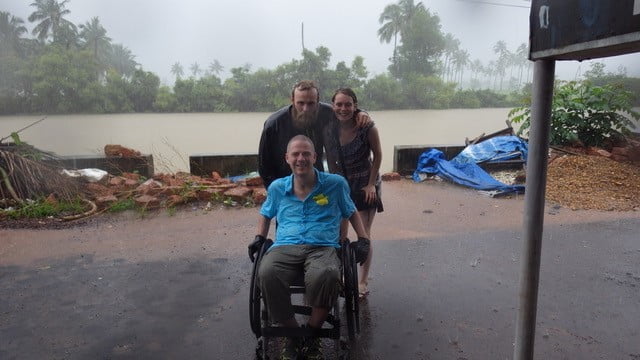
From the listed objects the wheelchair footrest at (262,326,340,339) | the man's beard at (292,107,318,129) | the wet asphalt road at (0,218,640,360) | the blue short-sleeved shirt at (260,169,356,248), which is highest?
the man's beard at (292,107,318,129)

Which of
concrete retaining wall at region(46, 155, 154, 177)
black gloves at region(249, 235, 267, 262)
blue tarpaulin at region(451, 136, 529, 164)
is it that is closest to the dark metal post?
black gloves at region(249, 235, 267, 262)

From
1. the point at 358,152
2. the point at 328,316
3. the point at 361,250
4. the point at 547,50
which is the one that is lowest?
the point at 328,316

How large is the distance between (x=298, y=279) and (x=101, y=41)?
26.6 meters

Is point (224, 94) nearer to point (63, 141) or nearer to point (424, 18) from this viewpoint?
point (63, 141)

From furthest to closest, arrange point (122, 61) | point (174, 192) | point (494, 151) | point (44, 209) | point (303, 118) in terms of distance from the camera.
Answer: point (122, 61)
point (494, 151)
point (174, 192)
point (44, 209)
point (303, 118)

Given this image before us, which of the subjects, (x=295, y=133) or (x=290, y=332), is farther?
(x=295, y=133)

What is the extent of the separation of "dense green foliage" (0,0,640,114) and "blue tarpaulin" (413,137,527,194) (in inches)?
239

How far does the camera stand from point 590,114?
780 centimetres

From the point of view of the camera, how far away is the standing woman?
262 centimetres

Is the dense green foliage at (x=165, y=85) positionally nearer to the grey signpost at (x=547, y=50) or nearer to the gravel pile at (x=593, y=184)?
the gravel pile at (x=593, y=184)

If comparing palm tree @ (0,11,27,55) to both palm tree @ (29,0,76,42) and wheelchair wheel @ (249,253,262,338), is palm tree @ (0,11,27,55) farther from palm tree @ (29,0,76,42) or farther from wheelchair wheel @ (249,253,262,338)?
wheelchair wheel @ (249,253,262,338)

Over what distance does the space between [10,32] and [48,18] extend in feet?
25.0

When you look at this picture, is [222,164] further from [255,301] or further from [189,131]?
[189,131]

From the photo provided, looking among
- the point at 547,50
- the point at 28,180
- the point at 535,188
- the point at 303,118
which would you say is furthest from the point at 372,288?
the point at 28,180
